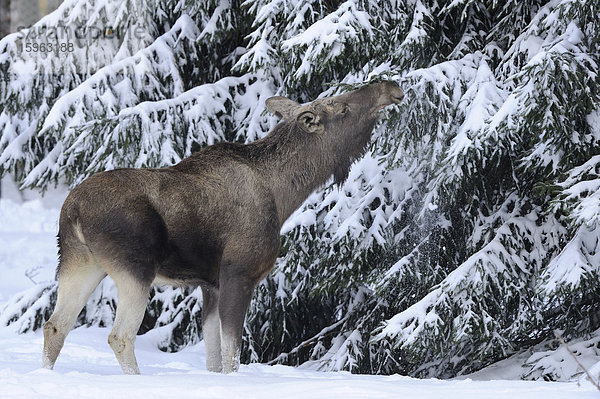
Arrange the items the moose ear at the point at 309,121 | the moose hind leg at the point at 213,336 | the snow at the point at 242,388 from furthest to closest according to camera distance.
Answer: the moose ear at the point at 309,121 → the moose hind leg at the point at 213,336 → the snow at the point at 242,388

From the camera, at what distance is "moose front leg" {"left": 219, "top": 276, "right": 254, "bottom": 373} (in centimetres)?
562

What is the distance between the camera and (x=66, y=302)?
537cm

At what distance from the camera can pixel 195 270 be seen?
5.72 m

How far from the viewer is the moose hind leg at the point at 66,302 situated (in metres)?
5.30

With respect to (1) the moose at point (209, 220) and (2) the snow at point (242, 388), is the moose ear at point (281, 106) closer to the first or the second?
(1) the moose at point (209, 220)

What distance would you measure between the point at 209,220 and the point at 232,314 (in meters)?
0.64

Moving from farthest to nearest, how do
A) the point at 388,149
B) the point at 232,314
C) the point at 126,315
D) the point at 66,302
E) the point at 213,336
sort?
the point at 388,149 < the point at 213,336 < the point at 232,314 < the point at 66,302 < the point at 126,315

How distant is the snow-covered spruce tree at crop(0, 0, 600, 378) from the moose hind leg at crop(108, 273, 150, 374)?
211cm

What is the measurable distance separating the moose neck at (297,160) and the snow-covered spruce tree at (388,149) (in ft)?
→ 0.79

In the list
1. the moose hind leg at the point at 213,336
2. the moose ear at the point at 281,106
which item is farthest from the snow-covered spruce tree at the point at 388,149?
the moose hind leg at the point at 213,336

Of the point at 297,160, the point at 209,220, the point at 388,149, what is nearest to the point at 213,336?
the point at 209,220

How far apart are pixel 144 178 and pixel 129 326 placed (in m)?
0.96

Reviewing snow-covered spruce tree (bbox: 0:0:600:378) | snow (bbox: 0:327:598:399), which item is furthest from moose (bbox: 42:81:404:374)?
snow (bbox: 0:327:598:399)

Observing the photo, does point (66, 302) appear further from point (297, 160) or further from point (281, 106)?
point (281, 106)
